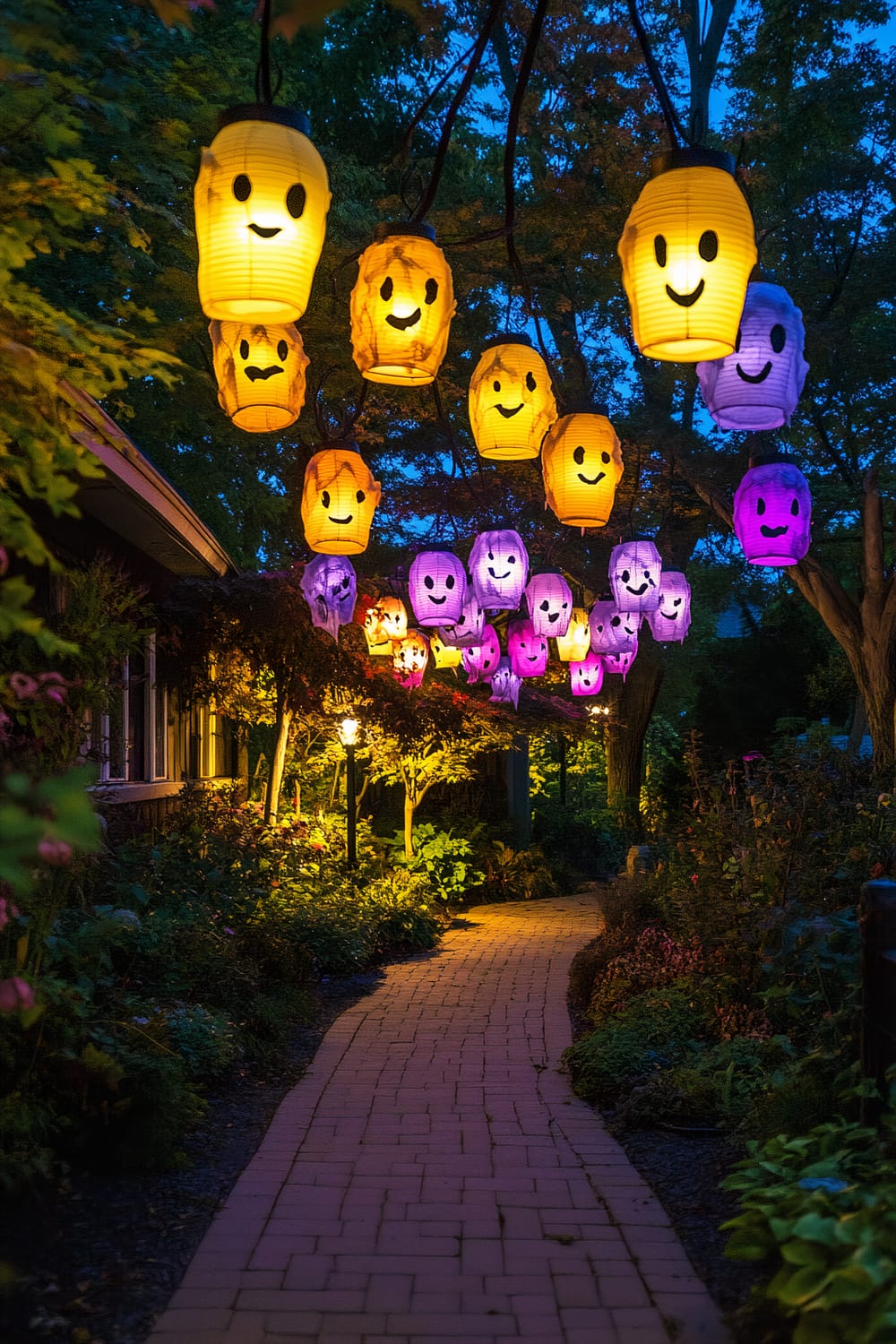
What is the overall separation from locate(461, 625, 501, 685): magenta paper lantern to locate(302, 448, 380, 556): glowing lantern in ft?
15.0

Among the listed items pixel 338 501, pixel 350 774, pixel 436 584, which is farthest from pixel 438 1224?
pixel 350 774

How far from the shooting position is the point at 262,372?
5.23 m

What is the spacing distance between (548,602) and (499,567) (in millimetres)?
1846

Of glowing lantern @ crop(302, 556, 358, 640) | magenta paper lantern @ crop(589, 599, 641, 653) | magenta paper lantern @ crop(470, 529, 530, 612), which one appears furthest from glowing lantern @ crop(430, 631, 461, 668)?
magenta paper lantern @ crop(470, 529, 530, 612)

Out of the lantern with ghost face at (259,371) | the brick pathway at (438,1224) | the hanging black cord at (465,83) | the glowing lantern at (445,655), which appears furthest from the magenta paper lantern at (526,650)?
the hanging black cord at (465,83)

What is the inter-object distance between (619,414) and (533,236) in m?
3.57

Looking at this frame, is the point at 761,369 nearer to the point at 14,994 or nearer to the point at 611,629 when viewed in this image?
the point at 14,994

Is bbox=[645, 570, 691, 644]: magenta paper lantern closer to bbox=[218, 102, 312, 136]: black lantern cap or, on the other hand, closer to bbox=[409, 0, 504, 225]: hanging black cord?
bbox=[409, 0, 504, 225]: hanging black cord

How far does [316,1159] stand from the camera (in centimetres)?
464

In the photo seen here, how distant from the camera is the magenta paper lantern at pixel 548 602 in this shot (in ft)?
32.9

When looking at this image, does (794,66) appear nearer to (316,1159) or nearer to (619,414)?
(619,414)

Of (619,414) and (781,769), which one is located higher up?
(619,414)

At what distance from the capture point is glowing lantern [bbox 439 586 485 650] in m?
9.71

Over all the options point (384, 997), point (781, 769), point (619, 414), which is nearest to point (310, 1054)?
point (384, 997)
